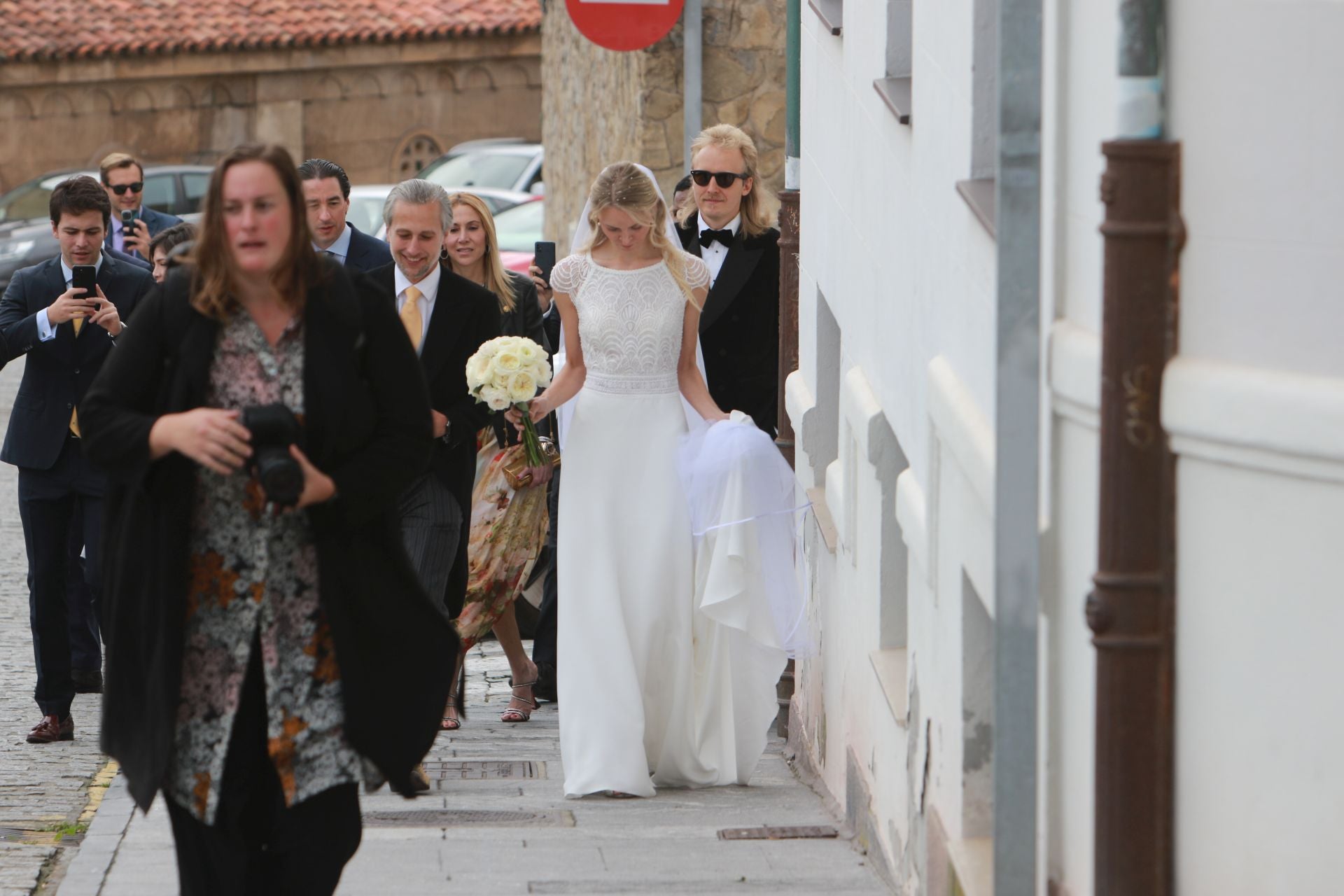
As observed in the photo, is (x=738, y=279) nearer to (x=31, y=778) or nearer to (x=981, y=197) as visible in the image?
(x=31, y=778)

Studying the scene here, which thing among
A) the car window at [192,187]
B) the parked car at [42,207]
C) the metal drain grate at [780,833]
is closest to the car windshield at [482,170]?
the car window at [192,187]

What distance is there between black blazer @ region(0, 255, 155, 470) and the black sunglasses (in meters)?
2.30

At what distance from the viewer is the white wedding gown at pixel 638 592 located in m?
7.01

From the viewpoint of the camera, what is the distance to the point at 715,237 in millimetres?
8656

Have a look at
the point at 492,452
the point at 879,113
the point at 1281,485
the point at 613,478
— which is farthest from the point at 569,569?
the point at 1281,485

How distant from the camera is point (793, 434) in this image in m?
8.36

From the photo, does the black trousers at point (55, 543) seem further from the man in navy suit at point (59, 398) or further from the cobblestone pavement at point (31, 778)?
the cobblestone pavement at point (31, 778)

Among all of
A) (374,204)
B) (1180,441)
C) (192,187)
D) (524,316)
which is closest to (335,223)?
(524,316)

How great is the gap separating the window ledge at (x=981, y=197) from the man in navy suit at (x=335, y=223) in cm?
411

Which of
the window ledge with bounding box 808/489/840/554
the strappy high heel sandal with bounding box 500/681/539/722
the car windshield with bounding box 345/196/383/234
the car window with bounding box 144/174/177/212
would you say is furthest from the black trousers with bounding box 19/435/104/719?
the car window with bounding box 144/174/177/212

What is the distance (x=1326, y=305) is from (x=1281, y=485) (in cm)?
26

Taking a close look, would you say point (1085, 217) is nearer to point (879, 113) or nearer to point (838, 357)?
point (879, 113)

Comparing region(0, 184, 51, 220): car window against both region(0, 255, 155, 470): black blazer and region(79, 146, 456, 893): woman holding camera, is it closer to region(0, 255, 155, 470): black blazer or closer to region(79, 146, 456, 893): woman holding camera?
region(0, 255, 155, 470): black blazer

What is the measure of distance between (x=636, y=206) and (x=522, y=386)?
754mm
